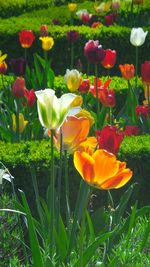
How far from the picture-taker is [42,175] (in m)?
4.82

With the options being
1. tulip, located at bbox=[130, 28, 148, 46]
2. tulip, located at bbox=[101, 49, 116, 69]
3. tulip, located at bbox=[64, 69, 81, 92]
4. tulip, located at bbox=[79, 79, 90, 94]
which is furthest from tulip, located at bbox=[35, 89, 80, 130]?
tulip, located at bbox=[130, 28, 148, 46]

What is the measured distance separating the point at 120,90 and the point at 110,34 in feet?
7.89

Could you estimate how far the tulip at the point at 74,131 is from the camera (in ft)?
10.4

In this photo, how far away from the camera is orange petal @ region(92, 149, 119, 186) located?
2824 mm

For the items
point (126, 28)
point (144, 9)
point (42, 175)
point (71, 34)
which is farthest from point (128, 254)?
point (144, 9)

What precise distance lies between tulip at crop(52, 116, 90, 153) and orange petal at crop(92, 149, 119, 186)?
358 millimetres

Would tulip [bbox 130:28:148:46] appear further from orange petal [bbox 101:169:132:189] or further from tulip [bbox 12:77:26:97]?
orange petal [bbox 101:169:132:189]

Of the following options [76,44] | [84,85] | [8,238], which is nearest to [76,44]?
[76,44]

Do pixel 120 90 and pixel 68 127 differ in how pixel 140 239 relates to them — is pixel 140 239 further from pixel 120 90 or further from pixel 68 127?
pixel 120 90

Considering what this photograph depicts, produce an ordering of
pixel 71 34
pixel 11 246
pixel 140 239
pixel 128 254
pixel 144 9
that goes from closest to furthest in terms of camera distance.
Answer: pixel 128 254
pixel 140 239
pixel 11 246
pixel 71 34
pixel 144 9

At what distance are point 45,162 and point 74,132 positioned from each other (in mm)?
1686

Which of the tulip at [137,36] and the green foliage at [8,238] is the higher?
the tulip at [137,36]

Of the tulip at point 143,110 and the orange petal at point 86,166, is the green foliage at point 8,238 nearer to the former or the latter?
the orange petal at point 86,166

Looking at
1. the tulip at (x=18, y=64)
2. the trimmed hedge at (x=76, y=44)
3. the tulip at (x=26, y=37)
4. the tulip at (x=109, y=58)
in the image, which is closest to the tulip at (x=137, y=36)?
the tulip at (x=109, y=58)
